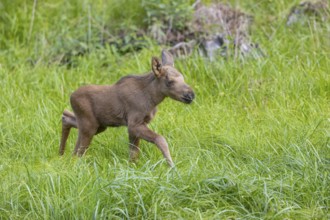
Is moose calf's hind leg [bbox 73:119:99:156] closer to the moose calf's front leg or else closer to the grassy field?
the grassy field

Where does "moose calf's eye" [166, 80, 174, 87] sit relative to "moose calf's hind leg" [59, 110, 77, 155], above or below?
above

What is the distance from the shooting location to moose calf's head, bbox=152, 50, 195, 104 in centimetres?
739

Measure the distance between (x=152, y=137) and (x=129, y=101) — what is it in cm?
51

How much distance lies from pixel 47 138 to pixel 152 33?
3095mm

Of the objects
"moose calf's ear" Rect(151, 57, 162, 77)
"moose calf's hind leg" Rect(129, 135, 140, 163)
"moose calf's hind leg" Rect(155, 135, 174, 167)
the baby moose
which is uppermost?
"moose calf's ear" Rect(151, 57, 162, 77)

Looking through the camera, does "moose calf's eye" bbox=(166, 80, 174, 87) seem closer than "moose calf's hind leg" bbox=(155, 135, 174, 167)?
No

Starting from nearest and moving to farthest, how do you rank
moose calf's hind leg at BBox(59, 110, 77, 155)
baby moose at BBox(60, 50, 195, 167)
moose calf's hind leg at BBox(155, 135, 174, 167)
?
moose calf's hind leg at BBox(155, 135, 174, 167), baby moose at BBox(60, 50, 195, 167), moose calf's hind leg at BBox(59, 110, 77, 155)

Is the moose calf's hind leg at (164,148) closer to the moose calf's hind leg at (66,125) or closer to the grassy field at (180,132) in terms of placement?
the grassy field at (180,132)

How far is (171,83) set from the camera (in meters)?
7.49

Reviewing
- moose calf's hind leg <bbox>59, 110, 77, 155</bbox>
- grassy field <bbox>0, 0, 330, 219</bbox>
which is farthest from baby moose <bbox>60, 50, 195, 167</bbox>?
grassy field <bbox>0, 0, 330, 219</bbox>

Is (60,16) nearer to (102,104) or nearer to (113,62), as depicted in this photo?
(113,62)

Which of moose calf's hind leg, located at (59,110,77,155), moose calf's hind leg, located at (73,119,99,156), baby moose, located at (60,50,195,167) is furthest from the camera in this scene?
moose calf's hind leg, located at (59,110,77,155)

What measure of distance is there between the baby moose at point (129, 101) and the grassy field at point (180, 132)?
254 mm

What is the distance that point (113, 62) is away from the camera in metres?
10.6
